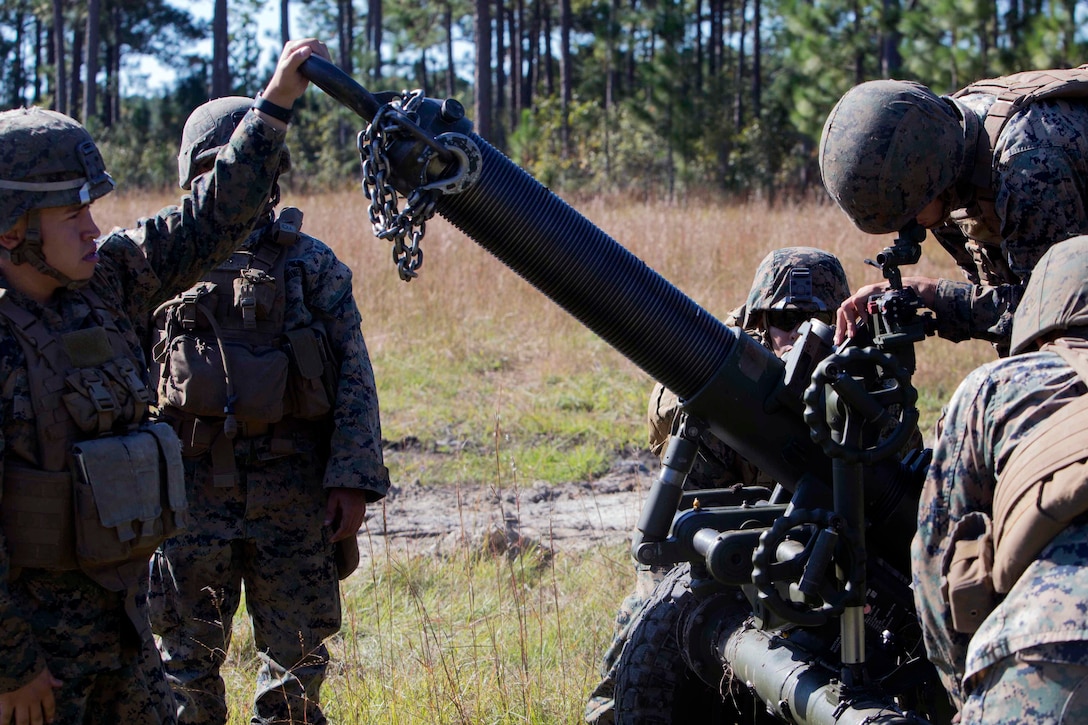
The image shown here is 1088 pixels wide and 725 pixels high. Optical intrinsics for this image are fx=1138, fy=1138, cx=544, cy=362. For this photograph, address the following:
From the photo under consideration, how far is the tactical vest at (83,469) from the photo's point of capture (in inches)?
105

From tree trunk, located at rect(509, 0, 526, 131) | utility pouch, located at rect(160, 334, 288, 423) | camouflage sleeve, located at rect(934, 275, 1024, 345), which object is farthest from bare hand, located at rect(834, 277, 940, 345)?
tree trunk, located at rect(509, 0, 526, 131)

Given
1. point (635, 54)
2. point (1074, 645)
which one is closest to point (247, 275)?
point (1074, 645)

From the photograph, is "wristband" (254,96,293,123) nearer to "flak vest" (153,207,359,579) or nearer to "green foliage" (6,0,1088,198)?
"flak vest" (153,207,359,579)

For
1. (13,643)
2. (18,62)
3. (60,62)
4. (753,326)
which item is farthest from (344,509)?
(18,62)

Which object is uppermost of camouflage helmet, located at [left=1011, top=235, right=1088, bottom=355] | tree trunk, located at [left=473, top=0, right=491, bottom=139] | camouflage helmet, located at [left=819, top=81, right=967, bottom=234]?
tree trunk, located at [left=473, top=0, right=491, bottom=139]

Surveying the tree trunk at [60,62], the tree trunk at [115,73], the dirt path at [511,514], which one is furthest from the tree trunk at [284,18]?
the dirt path at [511,514]

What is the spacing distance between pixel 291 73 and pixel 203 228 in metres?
0.48

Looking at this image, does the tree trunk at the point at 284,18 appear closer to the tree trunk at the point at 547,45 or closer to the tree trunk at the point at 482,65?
the tree trunk at the point at 547,45

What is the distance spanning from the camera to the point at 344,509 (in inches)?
145

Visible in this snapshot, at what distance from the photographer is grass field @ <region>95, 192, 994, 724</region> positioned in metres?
4.17

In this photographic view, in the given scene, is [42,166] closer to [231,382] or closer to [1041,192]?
[231,382]

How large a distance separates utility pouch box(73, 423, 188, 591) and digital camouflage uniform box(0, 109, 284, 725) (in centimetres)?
9

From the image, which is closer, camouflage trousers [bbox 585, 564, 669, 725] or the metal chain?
the metal chain

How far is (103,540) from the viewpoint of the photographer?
8.83ft
